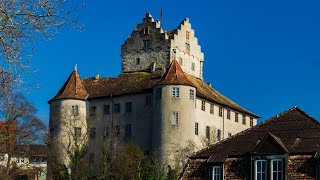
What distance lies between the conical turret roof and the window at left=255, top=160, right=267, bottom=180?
4242cm

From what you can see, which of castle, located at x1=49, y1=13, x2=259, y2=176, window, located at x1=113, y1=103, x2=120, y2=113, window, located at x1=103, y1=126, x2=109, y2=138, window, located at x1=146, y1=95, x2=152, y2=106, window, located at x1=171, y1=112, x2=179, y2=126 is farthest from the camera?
window, located at x1=113, y1=103, x2=120, y2=113

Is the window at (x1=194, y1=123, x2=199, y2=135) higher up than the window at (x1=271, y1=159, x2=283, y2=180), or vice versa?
the window at (x1=194, y1=123, x2=199, y2=135)

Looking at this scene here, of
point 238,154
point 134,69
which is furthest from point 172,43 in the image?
point 238,154

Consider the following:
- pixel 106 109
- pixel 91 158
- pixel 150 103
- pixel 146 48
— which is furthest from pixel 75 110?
pixel 146 48

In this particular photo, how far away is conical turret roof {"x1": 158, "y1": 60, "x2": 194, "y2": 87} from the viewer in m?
75.7

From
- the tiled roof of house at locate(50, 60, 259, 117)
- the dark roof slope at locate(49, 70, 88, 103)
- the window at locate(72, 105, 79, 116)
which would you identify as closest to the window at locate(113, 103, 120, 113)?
the tiled roof of house at locate(50, 60, 259, 117)

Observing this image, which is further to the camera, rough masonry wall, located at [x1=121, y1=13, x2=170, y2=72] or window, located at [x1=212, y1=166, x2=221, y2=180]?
rough masonry wall, located at [x1=121, y1=13, x2=170, y2=72]

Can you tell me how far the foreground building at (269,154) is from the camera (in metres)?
32.2

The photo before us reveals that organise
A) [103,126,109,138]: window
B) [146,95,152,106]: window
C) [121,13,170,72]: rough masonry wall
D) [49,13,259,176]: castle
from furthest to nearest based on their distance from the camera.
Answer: [121,13,170,72]: rough masonry wall < [103,126,109,138]: window < [146,95,152,106]: window < [49,13,259,176]: castle

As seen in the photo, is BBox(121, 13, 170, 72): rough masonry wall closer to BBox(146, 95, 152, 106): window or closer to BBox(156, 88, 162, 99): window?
BBox(146, 95, 152, 106): window

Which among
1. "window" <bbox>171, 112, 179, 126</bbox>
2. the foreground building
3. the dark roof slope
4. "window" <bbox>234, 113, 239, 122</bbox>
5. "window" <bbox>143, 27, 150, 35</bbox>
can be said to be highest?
"window" <bbox>143, 27, 150, 35</bbox>

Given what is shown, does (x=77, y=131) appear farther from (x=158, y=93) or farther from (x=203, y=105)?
(x=203, y=105)

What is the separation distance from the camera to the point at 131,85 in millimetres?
81750

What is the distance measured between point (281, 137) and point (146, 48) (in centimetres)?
5403
